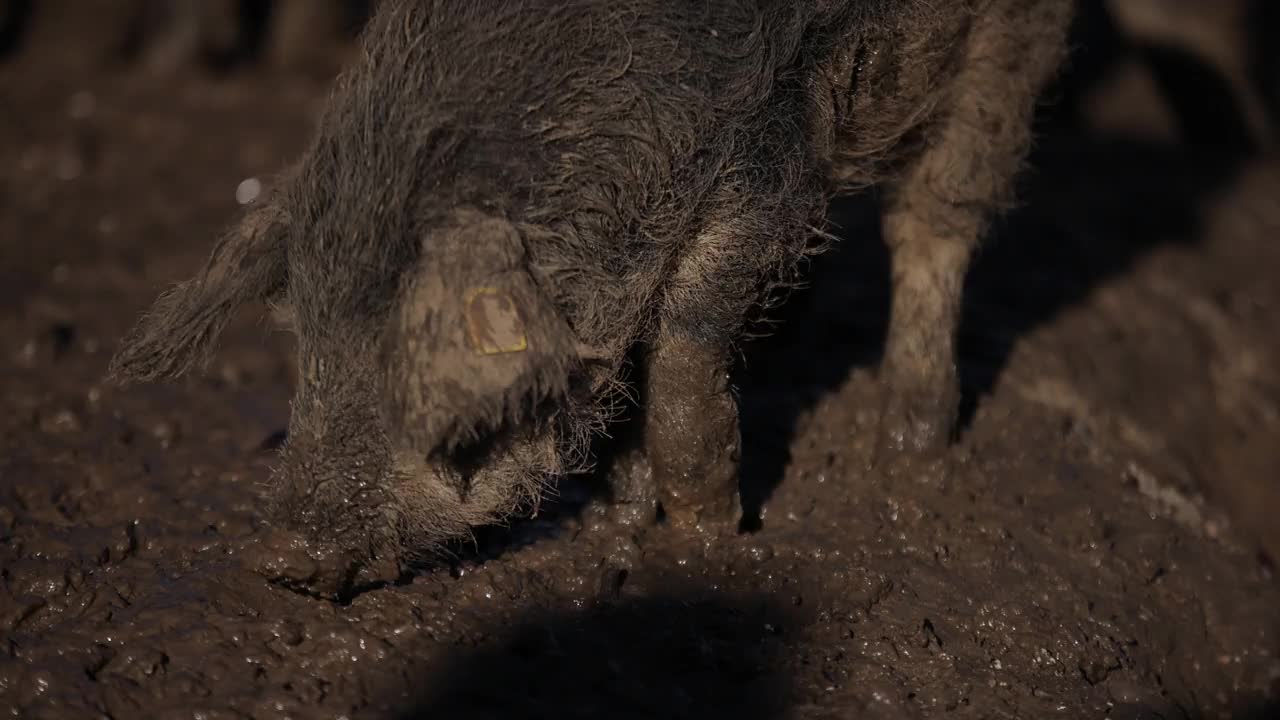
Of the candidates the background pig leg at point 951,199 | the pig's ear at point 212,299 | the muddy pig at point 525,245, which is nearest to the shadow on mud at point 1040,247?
the background pig leg at point 951,199

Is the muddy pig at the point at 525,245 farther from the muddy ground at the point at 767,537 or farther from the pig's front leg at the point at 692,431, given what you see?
the muddy ground at the point at 767,537

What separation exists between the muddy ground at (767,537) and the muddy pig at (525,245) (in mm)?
249

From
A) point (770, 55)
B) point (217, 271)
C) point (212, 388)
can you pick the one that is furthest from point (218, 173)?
point (770, 55)

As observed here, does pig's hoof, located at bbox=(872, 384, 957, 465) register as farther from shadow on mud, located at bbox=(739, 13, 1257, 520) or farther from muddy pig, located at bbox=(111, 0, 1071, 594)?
muddy pig, located at bbox=(111, 0, 1071, 594)

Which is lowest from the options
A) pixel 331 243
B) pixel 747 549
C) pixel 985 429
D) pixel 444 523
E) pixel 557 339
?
pixel 985 429

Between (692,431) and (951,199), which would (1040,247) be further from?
(692,431)

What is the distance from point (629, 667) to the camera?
308cm

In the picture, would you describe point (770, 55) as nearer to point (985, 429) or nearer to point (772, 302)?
point (772, 302)

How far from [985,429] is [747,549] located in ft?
3.50

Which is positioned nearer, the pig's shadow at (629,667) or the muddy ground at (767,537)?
the pig's shadow at (629,667)

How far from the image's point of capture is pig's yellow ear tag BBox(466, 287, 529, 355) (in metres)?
2.68

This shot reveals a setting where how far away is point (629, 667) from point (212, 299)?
48.8 inches

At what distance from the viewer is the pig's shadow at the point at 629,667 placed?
2943 mm

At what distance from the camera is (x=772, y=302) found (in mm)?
3504
